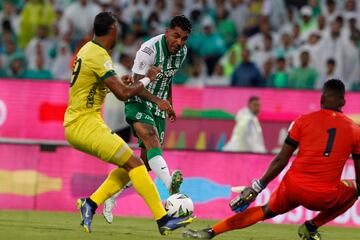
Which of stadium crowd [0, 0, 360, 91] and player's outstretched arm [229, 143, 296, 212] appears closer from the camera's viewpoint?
player's outstretched arm [229, 143, 296, 212]

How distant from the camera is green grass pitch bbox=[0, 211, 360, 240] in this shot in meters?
11.2

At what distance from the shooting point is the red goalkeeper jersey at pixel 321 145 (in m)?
10.3

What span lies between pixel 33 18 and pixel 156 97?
12.5 m

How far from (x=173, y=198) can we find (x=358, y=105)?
26.4 ft

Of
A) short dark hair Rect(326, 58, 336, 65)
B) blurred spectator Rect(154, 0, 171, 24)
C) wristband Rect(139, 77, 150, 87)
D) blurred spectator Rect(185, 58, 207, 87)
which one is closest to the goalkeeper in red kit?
wristband Rect(139, 77, 150, 87)

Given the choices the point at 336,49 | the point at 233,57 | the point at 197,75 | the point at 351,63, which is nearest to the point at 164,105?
the point at 336,49

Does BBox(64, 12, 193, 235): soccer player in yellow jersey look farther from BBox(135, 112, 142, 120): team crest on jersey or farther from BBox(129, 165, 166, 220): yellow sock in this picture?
BBox(135, 112, 142, 120): team crest on jersey

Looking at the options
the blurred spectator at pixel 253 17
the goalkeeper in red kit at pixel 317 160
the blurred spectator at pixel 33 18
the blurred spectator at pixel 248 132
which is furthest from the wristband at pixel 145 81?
the blurred spectator at pixel 33 18

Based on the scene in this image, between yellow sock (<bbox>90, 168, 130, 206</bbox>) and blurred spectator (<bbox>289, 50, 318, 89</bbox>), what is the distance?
916cm

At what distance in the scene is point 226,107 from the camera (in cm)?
1970

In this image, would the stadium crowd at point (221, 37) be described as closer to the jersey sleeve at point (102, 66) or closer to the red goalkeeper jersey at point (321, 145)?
the jersey sleeve at point (102, 66)

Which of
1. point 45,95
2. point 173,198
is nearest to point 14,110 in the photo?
point 45,95

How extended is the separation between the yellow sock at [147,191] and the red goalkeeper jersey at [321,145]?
1.50 metres

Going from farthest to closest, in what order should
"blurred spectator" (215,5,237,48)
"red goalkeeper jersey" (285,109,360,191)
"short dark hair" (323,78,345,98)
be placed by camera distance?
"blurred spectator" (215,5,237,48) < "short dark hair" (323,78,345,98) < "red goalkeeper jersey" (285,109,360,191)
